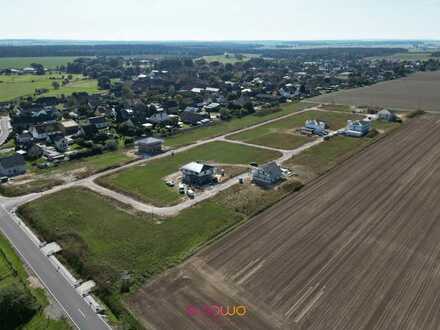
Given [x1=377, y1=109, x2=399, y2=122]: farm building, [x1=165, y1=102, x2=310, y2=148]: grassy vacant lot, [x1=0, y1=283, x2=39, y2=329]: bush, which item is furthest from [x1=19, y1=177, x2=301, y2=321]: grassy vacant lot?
[x1=377, y1=109, x2=399, y2=122]: farm building

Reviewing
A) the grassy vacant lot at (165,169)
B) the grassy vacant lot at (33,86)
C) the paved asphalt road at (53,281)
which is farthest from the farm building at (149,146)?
the grassy vacant lot at (33,86)

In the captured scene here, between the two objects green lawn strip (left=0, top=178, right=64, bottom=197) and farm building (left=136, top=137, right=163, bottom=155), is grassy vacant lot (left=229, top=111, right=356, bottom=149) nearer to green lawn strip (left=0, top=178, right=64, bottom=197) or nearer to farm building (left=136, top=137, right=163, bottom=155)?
farm building (left=136, top=137, right=163, bottom=155)

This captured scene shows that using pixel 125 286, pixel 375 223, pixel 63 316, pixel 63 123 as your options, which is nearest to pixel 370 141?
pixel 375 223

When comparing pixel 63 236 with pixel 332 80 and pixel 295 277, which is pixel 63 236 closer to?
pixel 295 277

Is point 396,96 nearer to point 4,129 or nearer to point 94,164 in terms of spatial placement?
point 94,164

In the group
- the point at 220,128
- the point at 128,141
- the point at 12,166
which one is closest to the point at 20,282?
the point at 12,166

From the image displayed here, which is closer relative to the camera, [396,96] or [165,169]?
[165,169]
